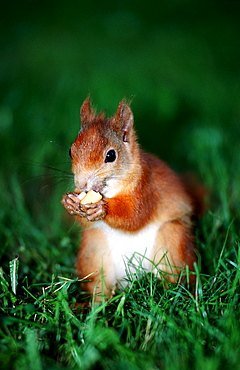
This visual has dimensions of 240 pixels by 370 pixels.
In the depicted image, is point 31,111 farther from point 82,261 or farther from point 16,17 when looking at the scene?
point 16,17

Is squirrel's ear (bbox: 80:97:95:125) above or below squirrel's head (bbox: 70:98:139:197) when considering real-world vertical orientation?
above

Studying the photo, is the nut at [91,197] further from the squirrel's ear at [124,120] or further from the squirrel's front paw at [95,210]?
the squirrel's ear at [124,120]

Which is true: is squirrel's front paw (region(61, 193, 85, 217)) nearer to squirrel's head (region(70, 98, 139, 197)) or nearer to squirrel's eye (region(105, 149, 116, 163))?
squirrel's head (region(70, 98, 139, 197))

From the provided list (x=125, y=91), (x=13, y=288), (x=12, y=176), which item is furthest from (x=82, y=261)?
(x=125, y=91)

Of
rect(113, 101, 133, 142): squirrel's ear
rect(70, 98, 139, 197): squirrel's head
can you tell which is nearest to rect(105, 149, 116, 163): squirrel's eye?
rect(70, 98, 139, 197): squirrel's head

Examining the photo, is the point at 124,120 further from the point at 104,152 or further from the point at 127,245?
the point at 127,245

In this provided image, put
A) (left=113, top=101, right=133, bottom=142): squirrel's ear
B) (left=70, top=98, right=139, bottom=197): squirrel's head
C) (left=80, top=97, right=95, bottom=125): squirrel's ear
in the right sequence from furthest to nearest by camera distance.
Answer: (left=80, top=97, right=95, bottom=125): squirrel's ear < (left=113, top=101, right=133, bottom=142): squirrel's ear < (left=70, top=98, right=139, bottom=197): squirrel's head

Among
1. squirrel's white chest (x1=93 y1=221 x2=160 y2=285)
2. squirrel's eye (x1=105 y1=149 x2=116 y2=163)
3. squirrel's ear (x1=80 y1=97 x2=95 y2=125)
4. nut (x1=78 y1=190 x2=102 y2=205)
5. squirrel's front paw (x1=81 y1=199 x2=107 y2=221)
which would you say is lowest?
squirrel's white chest (x1=93 y1=221 x2=160 y2=285)
